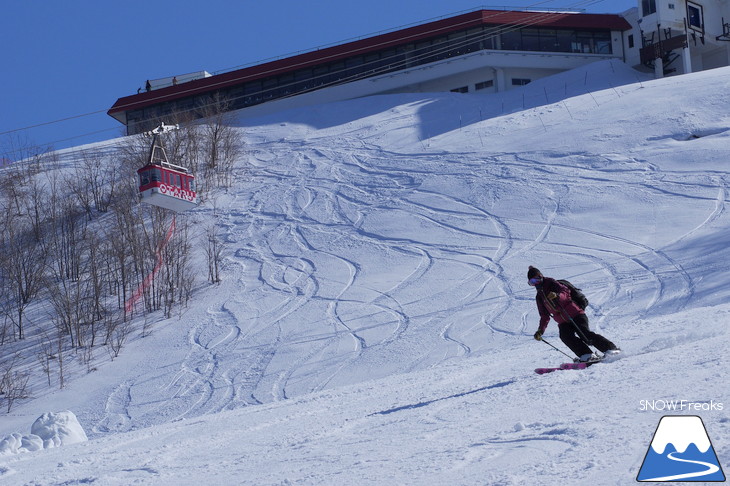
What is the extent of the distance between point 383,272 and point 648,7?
28354 millimetres

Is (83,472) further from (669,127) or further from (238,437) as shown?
(669,127)

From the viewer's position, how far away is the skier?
11328 millimetres

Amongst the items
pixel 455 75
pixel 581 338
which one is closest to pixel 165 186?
pixel 581 338

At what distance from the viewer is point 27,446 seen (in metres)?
12.4

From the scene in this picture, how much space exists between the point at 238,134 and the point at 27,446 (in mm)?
31897

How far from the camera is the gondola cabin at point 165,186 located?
20812 mm

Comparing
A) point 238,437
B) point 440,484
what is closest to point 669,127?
point 238,437

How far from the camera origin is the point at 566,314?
11438 mm

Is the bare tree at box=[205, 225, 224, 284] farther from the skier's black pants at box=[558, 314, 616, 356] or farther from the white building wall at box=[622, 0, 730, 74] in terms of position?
the white building wall at box=[622, 0, 730, 74]

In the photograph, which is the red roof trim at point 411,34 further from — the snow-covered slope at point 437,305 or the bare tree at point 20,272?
the bare tree at point 20,272

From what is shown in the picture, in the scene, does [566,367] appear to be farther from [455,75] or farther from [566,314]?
[455,75]

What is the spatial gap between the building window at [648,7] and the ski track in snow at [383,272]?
1832cm

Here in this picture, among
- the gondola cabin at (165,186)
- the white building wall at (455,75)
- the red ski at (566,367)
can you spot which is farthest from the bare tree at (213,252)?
the white building wall at (455,75)

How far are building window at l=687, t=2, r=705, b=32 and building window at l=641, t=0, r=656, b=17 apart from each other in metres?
1.80
